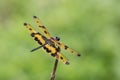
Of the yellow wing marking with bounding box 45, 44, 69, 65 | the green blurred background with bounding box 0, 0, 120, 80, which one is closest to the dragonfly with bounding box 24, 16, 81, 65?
the yellow wing marking with bounding box 45, 44, 69, 65

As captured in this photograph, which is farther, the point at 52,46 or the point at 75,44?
the point at 75,44

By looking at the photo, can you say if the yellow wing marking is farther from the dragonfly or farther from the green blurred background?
the green blurred background

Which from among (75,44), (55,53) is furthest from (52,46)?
(75,44)

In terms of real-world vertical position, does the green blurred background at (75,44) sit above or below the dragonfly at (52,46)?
above

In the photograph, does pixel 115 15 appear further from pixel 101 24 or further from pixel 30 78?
pixel 30 78

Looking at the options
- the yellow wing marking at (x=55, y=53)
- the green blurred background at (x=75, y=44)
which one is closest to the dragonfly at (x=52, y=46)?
the yellow wing marking at (x=55, y=53)

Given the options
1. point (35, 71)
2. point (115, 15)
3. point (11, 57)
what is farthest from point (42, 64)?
point (115, 15)

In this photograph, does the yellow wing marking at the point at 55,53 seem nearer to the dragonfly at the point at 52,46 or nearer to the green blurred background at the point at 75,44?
the dragonfly at the point at 52,46

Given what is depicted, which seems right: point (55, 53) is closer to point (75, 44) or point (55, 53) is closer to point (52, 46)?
point (52, 46)
